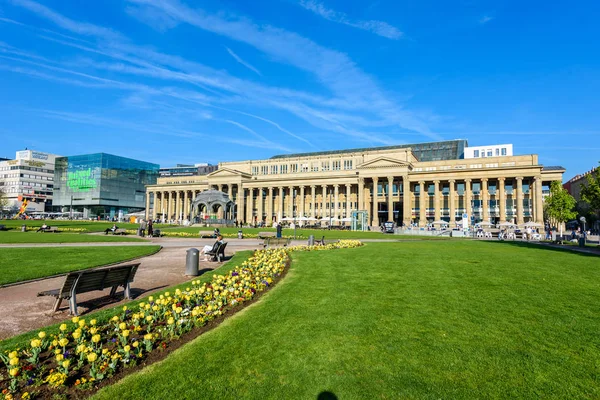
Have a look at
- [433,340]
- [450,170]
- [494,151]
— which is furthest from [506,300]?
[494,151]

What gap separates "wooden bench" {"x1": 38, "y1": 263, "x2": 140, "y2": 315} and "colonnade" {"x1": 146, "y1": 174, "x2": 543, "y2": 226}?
73.8 meters

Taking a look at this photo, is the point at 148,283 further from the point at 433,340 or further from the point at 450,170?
the point at 450,170

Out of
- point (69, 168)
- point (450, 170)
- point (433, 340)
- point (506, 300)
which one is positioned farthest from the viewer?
point (69, 168)

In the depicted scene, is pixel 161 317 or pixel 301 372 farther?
pixel 161 317

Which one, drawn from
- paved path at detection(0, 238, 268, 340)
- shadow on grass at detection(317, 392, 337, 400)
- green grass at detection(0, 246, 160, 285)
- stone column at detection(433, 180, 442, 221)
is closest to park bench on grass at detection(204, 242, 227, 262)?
paved path at detection(0, 238, 268, 340)

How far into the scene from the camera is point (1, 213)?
117 meters

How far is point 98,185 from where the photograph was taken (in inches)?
5079

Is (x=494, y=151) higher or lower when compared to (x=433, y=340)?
higher

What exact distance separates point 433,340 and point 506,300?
3966 millimetres

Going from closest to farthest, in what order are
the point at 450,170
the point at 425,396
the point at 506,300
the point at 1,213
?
the point at 425,396, the point at 506,300, the point at 450,170, the point at 1,213

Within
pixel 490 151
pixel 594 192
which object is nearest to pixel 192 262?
pixel 594 192

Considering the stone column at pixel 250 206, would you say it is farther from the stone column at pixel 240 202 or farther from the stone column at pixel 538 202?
the stone column at pixel 538 202

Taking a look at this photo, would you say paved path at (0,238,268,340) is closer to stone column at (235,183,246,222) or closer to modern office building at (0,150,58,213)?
stone column at (235,183,246,222)

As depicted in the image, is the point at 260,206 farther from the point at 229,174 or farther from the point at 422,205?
the point at 422,205
